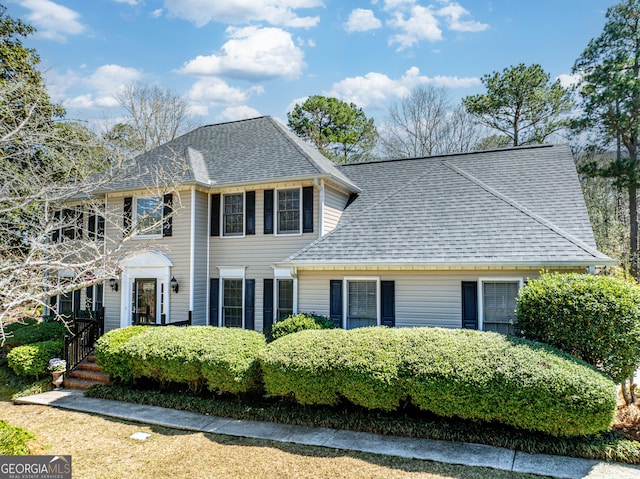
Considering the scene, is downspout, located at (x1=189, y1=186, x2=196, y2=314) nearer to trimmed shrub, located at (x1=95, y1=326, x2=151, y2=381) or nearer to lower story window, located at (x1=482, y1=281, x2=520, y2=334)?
trimmed shrub, located at (x1=95, y1=326, x2=151, y2=381)

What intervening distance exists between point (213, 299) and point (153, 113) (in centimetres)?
1959

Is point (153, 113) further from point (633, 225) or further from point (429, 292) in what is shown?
point (633, 225)

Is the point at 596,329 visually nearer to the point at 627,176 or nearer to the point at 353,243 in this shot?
the point at 353,243

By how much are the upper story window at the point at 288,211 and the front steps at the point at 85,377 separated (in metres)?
6.27

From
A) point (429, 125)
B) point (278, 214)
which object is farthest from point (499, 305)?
point (429, 125)

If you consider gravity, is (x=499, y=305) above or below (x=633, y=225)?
below

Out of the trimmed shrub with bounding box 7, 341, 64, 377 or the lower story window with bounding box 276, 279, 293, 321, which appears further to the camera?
the lower story window with bounding box 276, 279, 293, 321

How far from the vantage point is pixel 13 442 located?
555 centimetres

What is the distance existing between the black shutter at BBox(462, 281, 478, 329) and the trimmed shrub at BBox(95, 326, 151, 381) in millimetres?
7919

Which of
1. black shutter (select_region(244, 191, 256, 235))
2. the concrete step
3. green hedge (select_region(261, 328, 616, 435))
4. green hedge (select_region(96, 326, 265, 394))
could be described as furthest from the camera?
black shutter (select_region(244, 191, 256, 235))

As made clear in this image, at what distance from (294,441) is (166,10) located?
1190 centimetres

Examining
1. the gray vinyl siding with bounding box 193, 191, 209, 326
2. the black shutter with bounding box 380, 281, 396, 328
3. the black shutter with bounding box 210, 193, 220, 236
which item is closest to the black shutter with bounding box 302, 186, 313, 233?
the black shutter with bounding box 210, 193, 220, 236

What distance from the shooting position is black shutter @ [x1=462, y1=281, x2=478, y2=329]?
Result: 30.6 feet

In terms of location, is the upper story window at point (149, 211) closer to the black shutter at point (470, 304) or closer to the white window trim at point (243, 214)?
the white window trim at point (243, 214)
